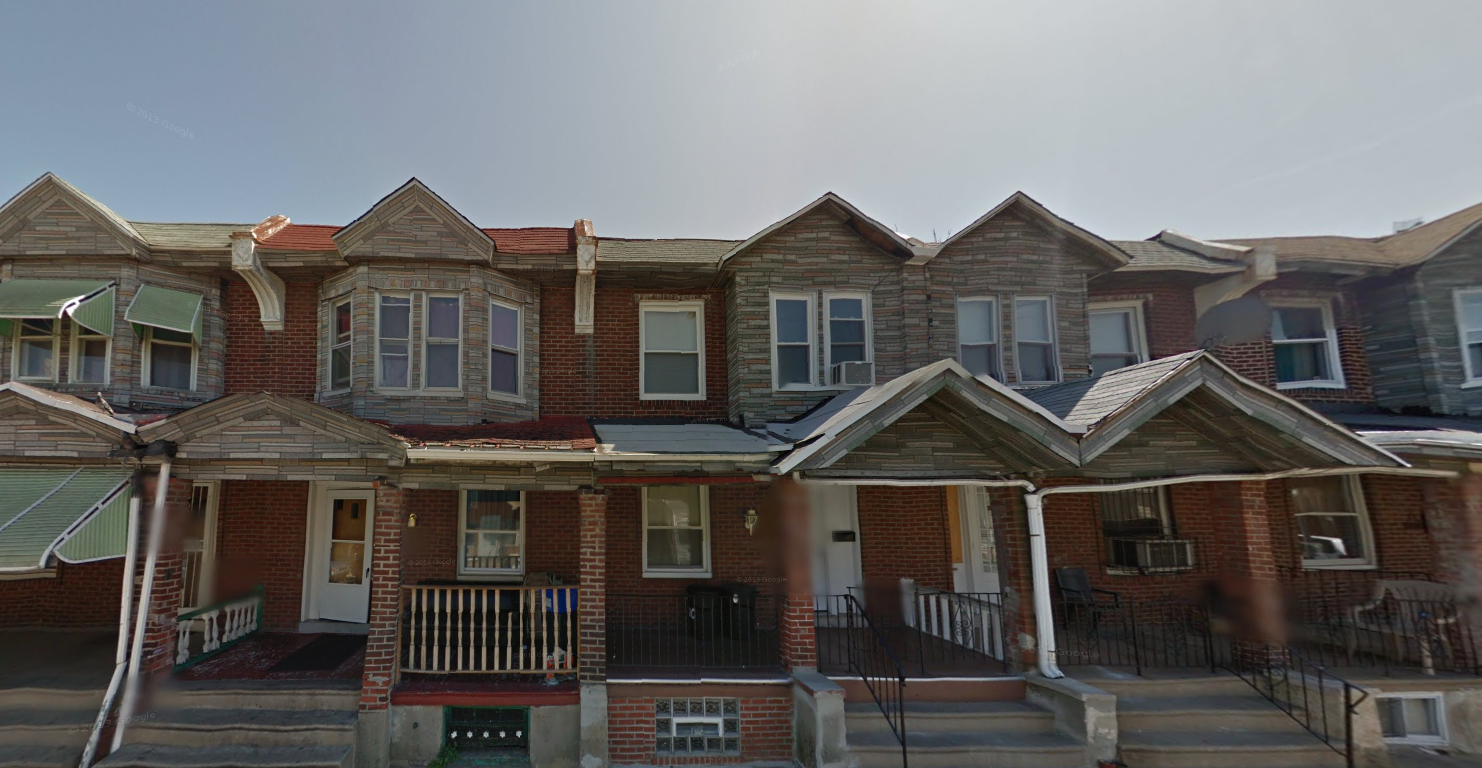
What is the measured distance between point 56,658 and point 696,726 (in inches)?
325

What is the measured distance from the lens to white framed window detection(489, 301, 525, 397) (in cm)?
970

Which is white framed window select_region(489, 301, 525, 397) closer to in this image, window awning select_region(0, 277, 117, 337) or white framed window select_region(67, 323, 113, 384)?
window awning select_region(0, 277, 117, 337)

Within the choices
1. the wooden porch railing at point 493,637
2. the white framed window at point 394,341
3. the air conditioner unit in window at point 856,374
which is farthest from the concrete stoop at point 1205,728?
the white framed window at point 394,341

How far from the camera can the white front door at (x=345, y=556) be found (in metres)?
9.77

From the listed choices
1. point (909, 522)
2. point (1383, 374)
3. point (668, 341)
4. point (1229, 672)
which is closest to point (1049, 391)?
point (909, 522)

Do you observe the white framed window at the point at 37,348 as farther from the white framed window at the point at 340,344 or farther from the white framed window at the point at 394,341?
the white framed window at the point at 394,341

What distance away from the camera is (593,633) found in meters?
7.36

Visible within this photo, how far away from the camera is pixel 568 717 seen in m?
7.22

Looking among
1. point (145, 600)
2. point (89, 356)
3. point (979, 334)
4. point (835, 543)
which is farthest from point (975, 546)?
point (89, 356)

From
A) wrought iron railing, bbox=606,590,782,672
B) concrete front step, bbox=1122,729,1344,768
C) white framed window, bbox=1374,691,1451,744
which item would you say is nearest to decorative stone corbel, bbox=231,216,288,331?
wrought iron railing, bbox=606,590,782,672

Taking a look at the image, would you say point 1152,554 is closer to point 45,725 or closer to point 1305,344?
point 1305,344

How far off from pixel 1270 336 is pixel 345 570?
15634mm

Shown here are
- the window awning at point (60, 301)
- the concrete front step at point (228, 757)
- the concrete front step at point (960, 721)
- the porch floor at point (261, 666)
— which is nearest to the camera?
the concrete front step at point (228, 757)

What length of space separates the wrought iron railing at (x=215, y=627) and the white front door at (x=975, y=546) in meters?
10.5
